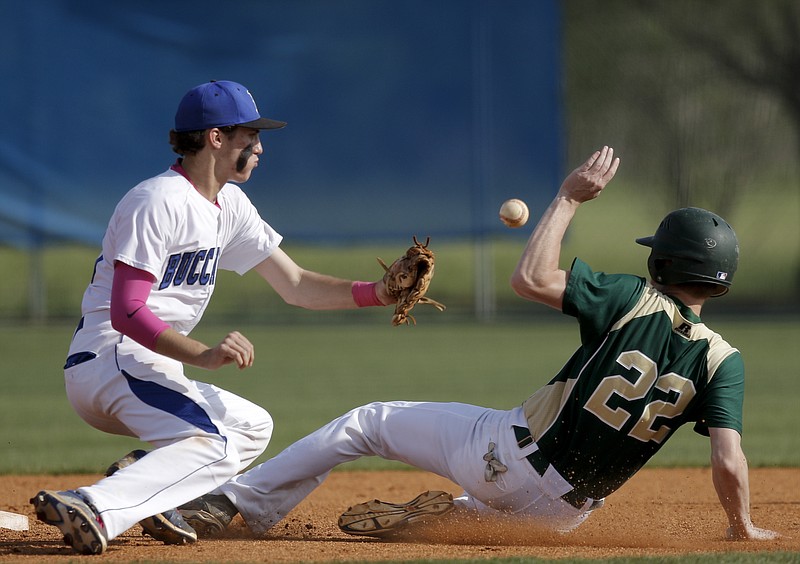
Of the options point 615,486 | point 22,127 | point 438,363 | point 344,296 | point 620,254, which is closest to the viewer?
point 615,486

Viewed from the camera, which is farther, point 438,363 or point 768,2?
point 768,2

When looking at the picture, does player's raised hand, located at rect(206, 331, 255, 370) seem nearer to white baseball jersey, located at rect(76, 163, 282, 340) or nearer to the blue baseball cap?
white baseball jersey, located at rect(76, 163, 282, 340)

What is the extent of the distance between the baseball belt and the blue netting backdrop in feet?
35.3

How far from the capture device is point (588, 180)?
333 cm

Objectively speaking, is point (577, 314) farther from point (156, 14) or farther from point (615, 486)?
point (156, 14)

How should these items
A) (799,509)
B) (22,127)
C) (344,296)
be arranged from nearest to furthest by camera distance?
(344,296) → (799,509) → (22,127)

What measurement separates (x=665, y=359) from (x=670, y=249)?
36 cm

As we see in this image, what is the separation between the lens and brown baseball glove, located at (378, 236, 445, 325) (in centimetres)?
392

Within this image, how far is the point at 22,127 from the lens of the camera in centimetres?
1376

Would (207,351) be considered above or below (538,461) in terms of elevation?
above

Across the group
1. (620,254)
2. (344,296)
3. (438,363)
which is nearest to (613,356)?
(344,296)

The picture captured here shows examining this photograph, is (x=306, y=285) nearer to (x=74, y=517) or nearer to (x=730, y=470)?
(x=74, y=517)

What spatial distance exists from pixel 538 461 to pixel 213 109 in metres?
1.55

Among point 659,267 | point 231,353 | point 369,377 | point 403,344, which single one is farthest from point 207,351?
point 403,344
